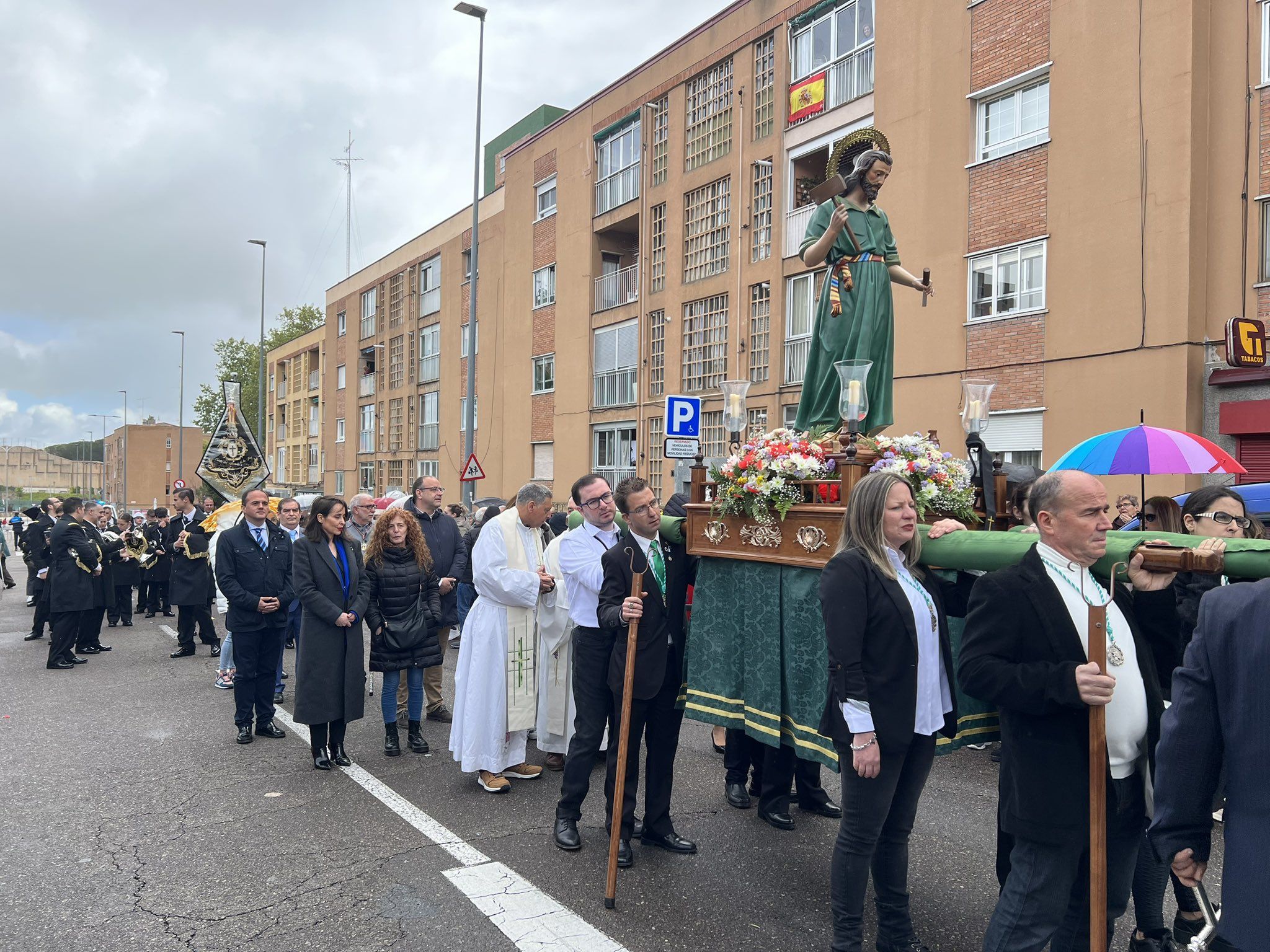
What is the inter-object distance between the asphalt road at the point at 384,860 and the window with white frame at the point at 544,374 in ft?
71.5

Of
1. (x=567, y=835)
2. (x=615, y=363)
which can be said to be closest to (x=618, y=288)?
(x=615, y=363)

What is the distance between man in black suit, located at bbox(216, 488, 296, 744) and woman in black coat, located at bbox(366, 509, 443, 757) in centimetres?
92

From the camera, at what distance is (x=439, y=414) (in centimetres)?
3716

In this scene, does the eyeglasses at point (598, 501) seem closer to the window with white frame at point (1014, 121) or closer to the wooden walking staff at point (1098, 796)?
the wooden walking staff at point (1098, 796)

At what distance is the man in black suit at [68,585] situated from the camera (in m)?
10.8

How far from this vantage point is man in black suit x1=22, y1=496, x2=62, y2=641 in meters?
13.4

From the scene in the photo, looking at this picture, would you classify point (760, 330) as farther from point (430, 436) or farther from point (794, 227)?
point (430, 436)

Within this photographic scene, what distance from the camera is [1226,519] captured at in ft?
15.2

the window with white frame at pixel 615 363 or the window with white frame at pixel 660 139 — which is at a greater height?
the window with white frame at pixel 660 139

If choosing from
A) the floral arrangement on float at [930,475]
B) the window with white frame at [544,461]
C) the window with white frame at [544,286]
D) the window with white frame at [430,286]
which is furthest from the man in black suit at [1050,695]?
the window with white frame at [430,286]

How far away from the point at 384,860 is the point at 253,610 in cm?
321

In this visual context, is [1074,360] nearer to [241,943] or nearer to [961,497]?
[961,497]

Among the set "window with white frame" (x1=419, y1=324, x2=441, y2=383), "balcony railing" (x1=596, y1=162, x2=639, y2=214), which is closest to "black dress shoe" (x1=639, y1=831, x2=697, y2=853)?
"balcony railing" (x1=596, y1=162, x2=639, y2=214)

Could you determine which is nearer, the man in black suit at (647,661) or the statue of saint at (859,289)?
the man in black suit at (647,661)
